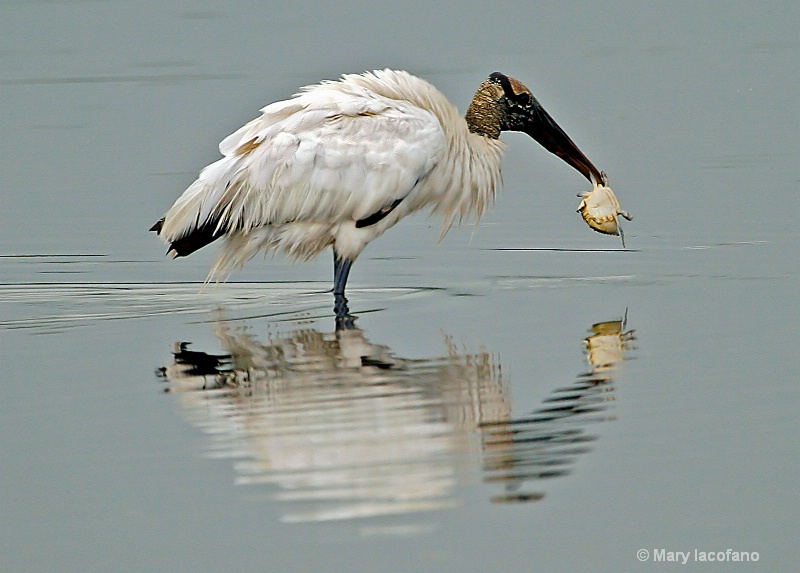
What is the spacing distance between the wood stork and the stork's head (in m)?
0.73

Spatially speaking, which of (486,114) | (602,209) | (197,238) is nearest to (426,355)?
(197,238)

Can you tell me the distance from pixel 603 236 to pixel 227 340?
447cm

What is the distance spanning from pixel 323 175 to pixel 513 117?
2.11 m

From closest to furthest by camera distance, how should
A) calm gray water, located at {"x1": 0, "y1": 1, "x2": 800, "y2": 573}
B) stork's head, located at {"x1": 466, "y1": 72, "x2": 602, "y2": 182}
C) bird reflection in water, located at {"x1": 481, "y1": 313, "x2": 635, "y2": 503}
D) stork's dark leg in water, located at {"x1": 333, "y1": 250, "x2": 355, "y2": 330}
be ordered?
calm gray water, located at {"x1": 0, "y1": 1, "x2": 800, "y2": 573} → bird reflection in water, located at {"x1": 481, "y1": 313, "x2": 635, "y2": 503} → stork's dark leg in water, located at {"x1": 333, "y1": 250, "x2": 355, "y2": 330} → stork's head, located at {"x1": 466, "y1": 72, "x2": 602, "y2": 182}

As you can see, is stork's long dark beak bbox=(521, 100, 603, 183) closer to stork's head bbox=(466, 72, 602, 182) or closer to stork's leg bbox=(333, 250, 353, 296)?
stork's head bbox=(466, 72, 602, 182)

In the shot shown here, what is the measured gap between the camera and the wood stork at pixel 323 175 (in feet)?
37.7

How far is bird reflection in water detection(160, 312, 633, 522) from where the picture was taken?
7.52 meters

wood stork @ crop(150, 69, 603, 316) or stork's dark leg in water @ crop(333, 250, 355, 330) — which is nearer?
wood stork @ crop(150, 69, 603, 316)

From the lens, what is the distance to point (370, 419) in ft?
28.1

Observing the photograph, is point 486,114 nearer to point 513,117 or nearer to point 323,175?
point 513,117

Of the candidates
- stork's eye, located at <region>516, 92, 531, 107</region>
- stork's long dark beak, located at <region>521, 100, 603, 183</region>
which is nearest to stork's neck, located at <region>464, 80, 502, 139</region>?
stork's eye, located at <region>516, 92, 531, 107</region>

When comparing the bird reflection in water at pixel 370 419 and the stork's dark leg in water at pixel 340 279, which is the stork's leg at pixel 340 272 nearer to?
the stork's dark leg in water at pixel 340 279

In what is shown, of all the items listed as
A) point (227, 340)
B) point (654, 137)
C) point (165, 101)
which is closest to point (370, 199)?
point (227, 340)

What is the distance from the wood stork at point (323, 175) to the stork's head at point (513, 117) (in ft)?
2.40
